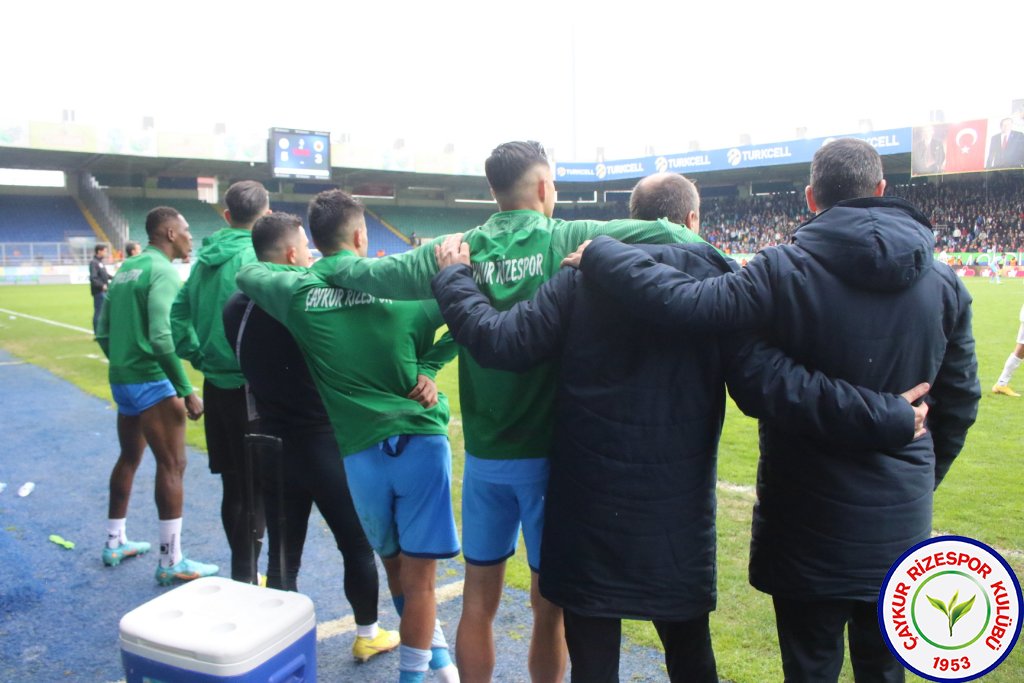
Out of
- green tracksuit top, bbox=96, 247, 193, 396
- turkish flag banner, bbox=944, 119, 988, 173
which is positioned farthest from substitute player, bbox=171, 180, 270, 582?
turkish flag banner, bbox=944, 119, 988, 173

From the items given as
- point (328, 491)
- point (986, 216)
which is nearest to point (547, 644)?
point (328, 491)

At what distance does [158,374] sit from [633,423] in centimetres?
286

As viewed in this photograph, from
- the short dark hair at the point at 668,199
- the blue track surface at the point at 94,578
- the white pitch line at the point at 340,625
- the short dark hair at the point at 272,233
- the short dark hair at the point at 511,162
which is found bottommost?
the blue track surface at the point at 94,578

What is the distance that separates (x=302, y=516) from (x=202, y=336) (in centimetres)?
101

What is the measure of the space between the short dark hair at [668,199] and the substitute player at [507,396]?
0.49 feet

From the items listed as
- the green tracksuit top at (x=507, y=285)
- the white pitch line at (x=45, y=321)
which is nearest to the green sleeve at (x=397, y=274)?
the green tracksuit top at (x=507, y=285)

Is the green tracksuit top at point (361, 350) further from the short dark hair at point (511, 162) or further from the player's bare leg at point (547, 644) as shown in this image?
the player's bare leg at point (547, 644)

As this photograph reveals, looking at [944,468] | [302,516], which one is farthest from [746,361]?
[302,516]

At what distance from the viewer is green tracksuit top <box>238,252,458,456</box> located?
2.49 meters

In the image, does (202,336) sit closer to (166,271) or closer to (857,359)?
(166,271)

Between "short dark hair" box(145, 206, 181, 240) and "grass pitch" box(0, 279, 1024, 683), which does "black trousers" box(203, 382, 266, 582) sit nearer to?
"short dark hair" box(145, 206, 181, 240)

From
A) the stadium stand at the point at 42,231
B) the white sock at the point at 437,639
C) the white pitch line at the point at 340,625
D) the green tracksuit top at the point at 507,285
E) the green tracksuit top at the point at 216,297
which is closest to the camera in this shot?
the green tracksuit top at the point at 507,285

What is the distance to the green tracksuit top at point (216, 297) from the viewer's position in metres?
3.35

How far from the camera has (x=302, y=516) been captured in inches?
119
